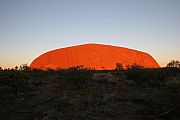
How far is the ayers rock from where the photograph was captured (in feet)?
227

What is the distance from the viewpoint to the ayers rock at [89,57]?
227 ft

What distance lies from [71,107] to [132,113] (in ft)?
6.00

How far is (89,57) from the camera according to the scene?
233 ft

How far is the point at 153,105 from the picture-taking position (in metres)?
6.54

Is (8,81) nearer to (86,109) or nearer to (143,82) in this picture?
(86,109)

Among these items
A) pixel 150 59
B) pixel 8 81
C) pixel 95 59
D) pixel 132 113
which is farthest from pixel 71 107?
pixel 150 59

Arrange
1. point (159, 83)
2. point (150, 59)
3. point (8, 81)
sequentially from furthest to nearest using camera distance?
point (150, 59) → point (159, 83) → point (8, 81)

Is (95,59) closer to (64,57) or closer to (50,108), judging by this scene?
(64,57)

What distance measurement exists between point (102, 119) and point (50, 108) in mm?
1847

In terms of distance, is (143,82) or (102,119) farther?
(143,82)

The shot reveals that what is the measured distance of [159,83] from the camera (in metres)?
10.4

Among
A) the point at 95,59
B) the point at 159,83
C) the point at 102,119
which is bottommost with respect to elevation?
the point at 102,119

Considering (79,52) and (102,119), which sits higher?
(79,52)

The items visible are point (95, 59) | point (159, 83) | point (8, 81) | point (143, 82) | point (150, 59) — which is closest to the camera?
point (8, 81)
